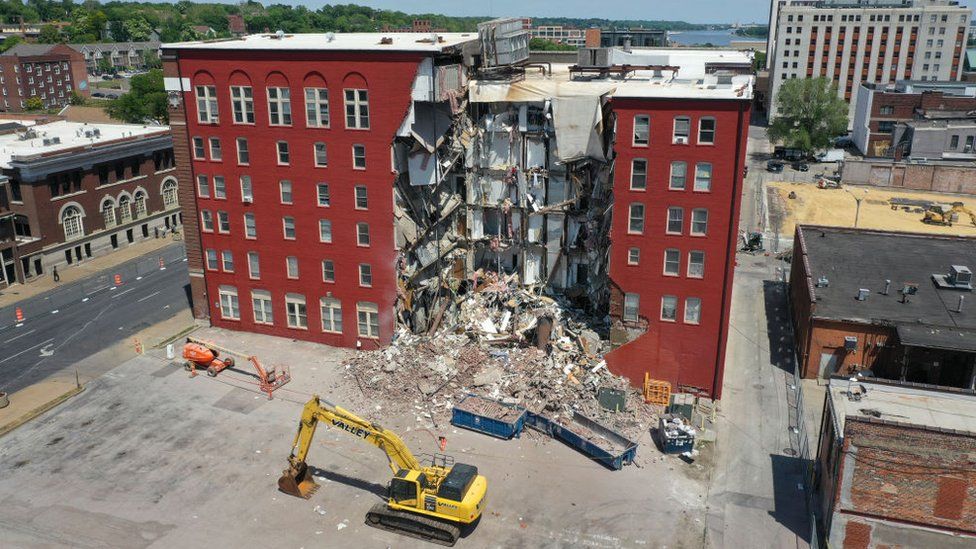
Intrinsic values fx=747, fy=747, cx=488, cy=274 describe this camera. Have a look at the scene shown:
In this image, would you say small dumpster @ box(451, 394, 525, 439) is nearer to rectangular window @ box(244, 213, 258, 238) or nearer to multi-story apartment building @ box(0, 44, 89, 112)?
rectangular window @ box(244, 213, 258, 238)

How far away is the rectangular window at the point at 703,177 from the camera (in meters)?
40.3

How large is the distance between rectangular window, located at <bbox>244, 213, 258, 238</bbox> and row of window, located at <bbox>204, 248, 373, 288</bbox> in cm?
129

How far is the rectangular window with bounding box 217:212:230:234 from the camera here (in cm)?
5067

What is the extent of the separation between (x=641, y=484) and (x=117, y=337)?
37.9 meters

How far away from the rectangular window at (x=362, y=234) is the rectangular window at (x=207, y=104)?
12.0 metres

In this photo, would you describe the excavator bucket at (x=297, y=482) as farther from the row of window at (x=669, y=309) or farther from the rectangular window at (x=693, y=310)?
the rectangular window at (x=693, y=310)

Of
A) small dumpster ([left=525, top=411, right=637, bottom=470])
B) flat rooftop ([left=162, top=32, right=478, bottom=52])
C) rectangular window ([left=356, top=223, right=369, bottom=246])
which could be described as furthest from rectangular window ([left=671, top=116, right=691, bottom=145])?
rectangular window ([left=356, top=223, right=369, bottom=246])

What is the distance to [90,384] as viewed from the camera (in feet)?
148

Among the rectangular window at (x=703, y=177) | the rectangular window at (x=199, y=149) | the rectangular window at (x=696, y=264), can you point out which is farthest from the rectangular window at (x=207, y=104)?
the rectangular window at (x=696, y=264)

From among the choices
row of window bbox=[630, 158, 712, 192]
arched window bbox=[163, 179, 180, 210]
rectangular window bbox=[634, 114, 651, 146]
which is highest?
rectangular window bbox=[634, 114, 651, 146]

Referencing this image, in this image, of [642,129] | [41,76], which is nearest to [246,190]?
[642,129]

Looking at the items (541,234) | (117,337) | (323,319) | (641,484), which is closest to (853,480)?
(641,484)

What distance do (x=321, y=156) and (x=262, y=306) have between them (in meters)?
11.8

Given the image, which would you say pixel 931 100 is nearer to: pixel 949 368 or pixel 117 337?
pixel 949 368
